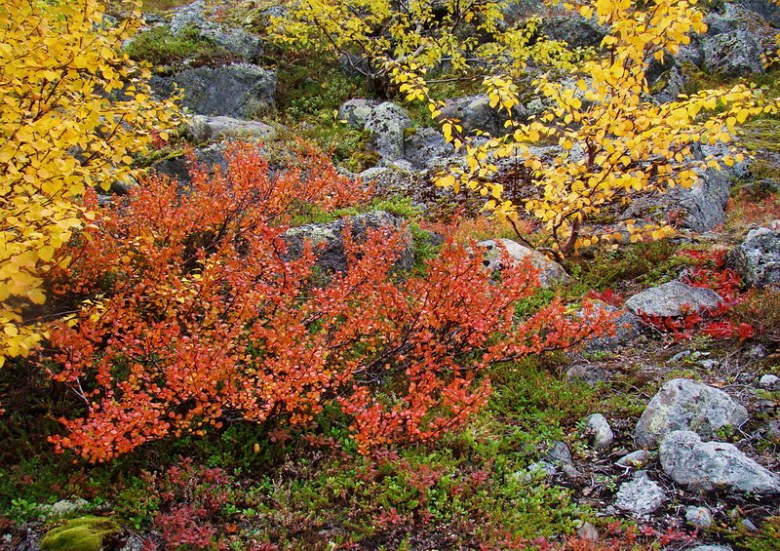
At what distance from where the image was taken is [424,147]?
1706 centimetres

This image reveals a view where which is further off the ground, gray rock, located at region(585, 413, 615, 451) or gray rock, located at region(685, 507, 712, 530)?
gray rock, located at region(685, 507, 712, 530)

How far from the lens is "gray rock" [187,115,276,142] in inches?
527

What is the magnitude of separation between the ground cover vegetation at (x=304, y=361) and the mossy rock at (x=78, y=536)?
0.05 ft

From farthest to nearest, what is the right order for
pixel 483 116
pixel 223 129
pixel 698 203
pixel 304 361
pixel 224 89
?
pixel 483 116 < pixel 224 89 < pixel 223 129 < pixel 698 203 < pixel 304 361

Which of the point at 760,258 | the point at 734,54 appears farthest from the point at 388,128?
the point at 734,54

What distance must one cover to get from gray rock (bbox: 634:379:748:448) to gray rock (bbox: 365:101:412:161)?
11798mm

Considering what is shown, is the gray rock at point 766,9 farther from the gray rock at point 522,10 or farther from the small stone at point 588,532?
the small stone at point 588,532

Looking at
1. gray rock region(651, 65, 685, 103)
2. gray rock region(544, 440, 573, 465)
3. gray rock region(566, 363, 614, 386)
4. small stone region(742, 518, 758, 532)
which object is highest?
gray rock region(651, 65, 685, 103)

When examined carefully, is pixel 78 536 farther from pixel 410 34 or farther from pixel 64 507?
pixel 410 34

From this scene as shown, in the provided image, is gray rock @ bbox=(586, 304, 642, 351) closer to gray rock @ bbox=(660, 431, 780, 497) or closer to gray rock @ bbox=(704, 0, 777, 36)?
gray rock @ bbox=(660, 431, 780, 497)

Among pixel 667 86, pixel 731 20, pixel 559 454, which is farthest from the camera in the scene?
pixel 731 20

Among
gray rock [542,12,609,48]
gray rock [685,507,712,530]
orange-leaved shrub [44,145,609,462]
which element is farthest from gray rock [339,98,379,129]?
gray rock [685,507,712,530]

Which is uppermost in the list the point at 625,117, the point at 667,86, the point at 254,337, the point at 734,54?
the point at 625,117

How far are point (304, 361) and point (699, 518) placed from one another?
3884 mm
